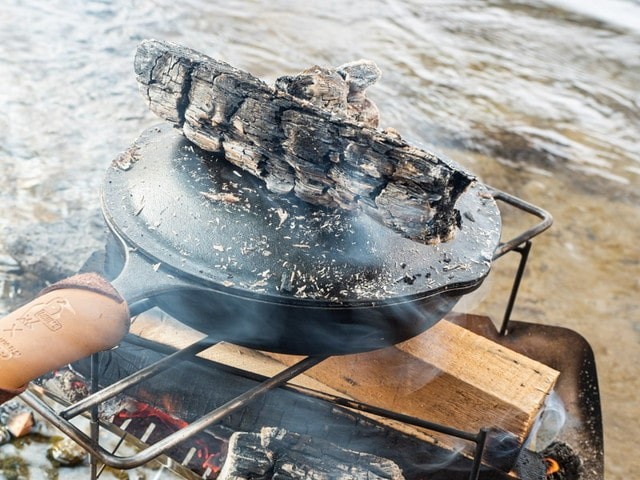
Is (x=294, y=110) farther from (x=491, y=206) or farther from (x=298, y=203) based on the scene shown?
(x=491, y=206)

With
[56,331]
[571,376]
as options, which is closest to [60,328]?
[56,331]

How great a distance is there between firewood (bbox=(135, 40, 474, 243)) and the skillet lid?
0.15 feet

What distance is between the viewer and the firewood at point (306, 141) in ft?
3.77

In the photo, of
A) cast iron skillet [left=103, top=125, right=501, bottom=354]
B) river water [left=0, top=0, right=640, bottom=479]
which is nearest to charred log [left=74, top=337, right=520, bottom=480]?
cast iron skillet [left=103, top=125, right=501, bottom=354]

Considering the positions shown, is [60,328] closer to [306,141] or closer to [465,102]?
[306,141]

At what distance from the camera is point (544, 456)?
1.77 metres

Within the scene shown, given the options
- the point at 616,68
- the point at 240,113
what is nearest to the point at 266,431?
the point at 240,113

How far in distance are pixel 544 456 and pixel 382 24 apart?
13.2 feet

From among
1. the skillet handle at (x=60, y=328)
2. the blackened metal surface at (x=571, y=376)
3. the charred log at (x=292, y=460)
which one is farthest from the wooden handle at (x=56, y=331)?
the blackened metal surface at (x=571, y=376)

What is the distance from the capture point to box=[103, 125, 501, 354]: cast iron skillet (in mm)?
1149

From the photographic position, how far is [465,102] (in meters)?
4.21

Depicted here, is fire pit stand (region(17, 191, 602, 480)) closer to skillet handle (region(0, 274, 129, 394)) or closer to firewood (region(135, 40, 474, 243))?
skillet handle (region(0, 274, 129, 394))

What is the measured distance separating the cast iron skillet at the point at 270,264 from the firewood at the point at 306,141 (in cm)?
6

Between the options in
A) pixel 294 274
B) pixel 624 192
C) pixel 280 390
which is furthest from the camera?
pixel 624 192
